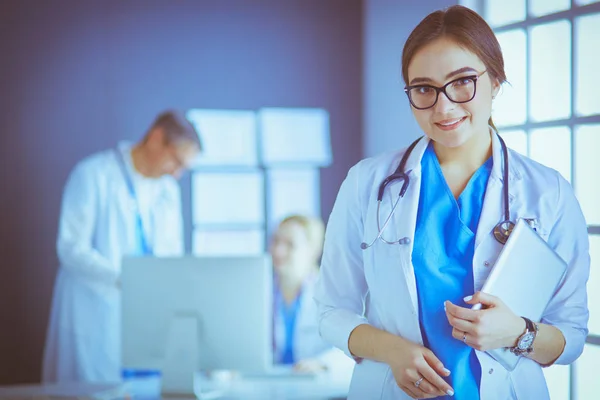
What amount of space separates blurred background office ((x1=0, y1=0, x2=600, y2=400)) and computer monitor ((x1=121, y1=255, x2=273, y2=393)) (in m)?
1.43

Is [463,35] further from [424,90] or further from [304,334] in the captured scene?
[304,334]

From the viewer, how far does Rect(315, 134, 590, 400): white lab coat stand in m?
1.22

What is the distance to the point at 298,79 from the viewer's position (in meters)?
4.39

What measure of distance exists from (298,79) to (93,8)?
132 centimetres

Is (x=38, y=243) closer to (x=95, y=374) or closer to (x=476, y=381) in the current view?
(x=95, y=374)

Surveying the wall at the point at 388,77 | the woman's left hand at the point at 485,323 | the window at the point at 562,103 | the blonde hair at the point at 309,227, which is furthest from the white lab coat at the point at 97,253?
the woman's left hand at the point at 485,323

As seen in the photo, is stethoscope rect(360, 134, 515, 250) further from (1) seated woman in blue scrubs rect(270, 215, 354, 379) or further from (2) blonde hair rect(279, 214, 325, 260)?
(2) blonde hair rect(279, 214, 325, 260)

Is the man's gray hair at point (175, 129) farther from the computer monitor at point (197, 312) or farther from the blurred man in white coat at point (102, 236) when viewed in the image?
the computer monitor at point (197, 312)

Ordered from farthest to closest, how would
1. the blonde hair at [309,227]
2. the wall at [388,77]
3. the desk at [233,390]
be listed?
the blonde hair at [309,227] < the wall at [388,77] < the desk at [233,390]

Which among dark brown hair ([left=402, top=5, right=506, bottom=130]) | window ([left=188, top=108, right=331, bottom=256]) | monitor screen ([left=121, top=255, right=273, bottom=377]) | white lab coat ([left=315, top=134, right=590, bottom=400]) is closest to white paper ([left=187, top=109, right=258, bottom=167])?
window ([left=188, top=108, right=331, bottom=256])

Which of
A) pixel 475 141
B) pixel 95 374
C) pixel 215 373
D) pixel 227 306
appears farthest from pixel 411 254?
pixel 95 374

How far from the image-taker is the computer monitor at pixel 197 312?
215cm

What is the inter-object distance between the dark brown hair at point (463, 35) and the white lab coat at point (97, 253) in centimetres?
264

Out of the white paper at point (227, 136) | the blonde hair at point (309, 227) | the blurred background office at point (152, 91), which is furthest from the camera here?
the white paper at point (227, 136)
